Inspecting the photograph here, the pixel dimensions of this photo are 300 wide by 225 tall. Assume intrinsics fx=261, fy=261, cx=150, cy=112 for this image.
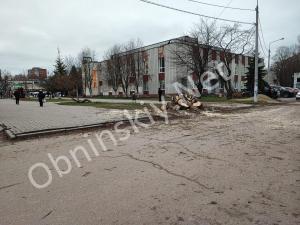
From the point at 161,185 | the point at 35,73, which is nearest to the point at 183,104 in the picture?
the point at 161,185

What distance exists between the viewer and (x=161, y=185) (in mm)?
4512

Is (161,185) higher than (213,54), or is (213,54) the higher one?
(213,54)

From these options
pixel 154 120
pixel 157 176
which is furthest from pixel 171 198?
pixel 154 120

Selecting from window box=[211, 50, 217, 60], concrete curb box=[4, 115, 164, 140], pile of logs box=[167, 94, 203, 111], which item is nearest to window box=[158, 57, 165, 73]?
window box=[211, 50, 217, 60]

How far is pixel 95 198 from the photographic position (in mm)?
4039

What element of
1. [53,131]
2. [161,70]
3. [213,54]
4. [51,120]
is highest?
[213,54]

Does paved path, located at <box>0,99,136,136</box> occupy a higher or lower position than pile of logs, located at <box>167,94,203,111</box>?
lower

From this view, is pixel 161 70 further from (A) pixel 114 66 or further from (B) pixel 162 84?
(A) pixel 114 66

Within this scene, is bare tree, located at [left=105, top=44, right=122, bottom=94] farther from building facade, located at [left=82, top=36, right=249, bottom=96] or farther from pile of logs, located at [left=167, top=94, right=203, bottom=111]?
pile of logs, located at [left=167, top=94, right=203, bottom=111]

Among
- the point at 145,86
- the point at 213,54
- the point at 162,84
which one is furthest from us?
the point at 145,86

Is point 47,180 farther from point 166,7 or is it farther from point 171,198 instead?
point 166,7

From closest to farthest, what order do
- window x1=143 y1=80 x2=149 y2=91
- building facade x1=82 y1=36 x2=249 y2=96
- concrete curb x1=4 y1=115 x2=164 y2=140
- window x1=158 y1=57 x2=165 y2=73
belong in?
concrete curb x1=4 y1=115 x2=164 y2=140
building facade x1=82 y1=36 x2=249 y2=96
window x1=158 y1=57 x2=165 y2=73
window x1=143 y1=80 x2=149 y2=91

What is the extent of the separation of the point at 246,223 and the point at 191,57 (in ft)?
111

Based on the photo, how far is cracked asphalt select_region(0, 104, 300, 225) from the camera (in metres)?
3.48
